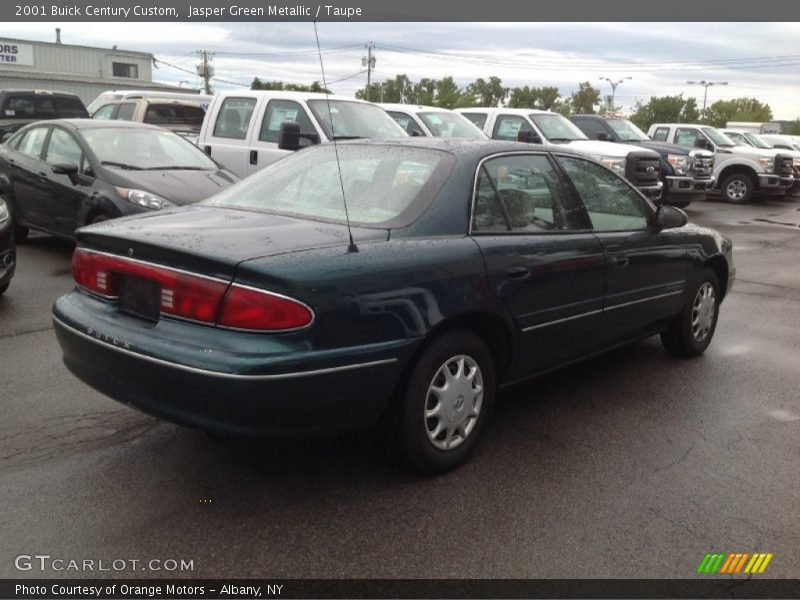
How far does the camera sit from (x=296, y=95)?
10312 millimetres

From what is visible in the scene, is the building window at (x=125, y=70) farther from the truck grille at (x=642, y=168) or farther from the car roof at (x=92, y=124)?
the car roof at (x=92, y=124)

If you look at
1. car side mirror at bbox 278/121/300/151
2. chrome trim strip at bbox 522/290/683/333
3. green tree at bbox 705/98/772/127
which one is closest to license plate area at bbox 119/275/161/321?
chrome trim strip at bbox 522/290/683/333

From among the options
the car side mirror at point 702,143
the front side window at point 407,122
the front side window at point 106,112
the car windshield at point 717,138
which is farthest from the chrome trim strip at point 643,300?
the car windshield at point 717,138

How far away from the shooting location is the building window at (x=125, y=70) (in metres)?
52.6

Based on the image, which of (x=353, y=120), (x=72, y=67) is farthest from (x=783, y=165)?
(x=72, y=67)

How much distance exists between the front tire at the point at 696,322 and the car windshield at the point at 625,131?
39.6ft

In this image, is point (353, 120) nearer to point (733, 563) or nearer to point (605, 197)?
point (605, 197)

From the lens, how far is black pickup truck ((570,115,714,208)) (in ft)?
53.2

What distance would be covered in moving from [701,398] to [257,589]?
3.24 m

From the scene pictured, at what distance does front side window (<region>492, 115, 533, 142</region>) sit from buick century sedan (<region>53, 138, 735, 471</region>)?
1044 cm

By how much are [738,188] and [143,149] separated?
16.8m

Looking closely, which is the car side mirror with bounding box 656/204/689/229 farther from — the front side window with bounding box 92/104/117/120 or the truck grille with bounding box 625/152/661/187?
the front side window with bounding box 92/104/117/120

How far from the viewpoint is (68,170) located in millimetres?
7961

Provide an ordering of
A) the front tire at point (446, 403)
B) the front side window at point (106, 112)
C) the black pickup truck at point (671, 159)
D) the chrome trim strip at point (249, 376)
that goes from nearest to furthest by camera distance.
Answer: the chrome trim strip at point (249, 376), the front tire at point (446, 403), the front side window at point (106, 112), the black pickup truck at point (671, 159)
